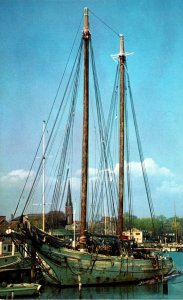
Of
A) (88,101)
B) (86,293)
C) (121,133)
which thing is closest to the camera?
(86,293)

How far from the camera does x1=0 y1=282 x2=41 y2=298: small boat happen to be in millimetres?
28369

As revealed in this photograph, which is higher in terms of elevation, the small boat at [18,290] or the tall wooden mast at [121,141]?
the tall wooden mast at [121,141]

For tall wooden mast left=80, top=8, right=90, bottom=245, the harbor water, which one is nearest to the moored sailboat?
tall wooden mast left=80, top=8, right=90, bottom=245

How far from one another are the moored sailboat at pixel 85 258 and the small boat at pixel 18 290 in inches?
130

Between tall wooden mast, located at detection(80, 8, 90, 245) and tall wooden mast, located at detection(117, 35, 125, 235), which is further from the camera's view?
tall wooden mast, located at detection(117, 35, 125, 235)

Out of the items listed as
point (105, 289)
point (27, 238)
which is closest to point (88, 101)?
point (27, 238)

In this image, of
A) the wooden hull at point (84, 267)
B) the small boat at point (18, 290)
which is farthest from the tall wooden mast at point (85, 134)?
the small boat at point (18, 290)

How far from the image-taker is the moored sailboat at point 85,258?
33.5 metres

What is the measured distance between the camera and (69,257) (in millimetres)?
33531

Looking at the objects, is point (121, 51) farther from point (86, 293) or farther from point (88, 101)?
point (86, 293)

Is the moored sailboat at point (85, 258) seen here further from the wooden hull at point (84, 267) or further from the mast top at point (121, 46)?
the mast top at point (121, 46)

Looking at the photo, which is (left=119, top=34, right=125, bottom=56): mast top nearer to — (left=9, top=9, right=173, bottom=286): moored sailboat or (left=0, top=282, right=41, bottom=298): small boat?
(left=9, top=9, right=173, bottom=286): moored sailboat

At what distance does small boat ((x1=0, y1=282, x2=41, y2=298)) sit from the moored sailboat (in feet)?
10.8

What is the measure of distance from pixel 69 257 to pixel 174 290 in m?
12.0
